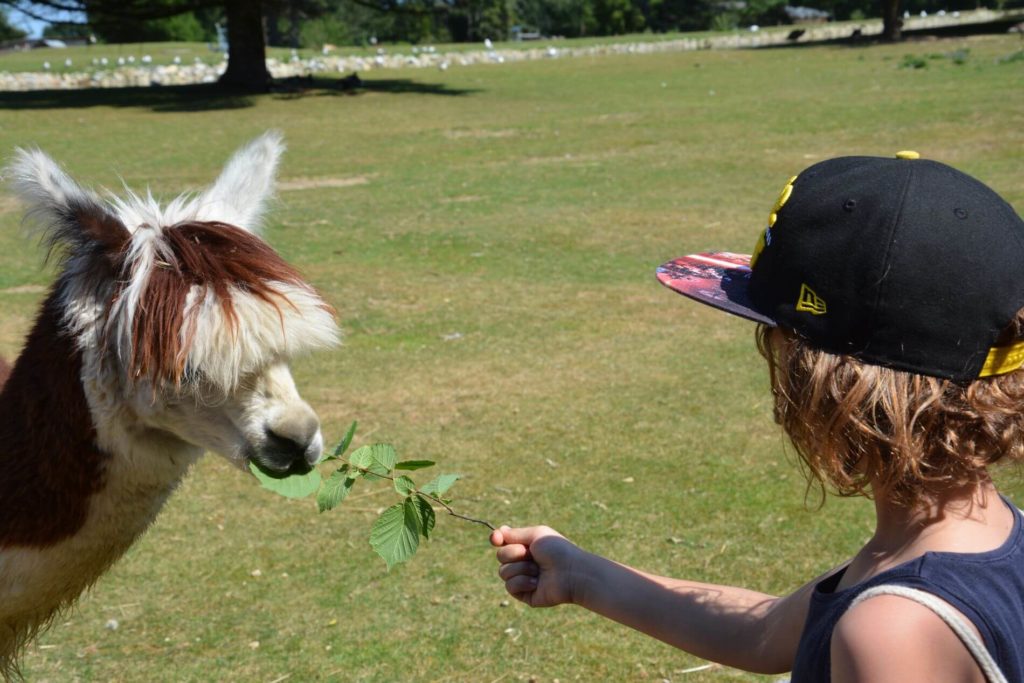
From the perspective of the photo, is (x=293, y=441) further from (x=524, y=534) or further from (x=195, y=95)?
(x=195, y=95)

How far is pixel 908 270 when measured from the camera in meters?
1.32

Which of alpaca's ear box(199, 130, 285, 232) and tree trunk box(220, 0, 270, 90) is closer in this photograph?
alpaca's ear box(199, 130, 285, 232)

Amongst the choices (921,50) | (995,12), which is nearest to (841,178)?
(921,50)

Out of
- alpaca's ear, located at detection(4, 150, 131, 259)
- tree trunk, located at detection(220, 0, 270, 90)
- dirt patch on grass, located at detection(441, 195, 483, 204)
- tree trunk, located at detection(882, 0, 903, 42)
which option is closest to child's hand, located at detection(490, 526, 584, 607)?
alpaca's ear, located at detection(4, 150, 131, 259)

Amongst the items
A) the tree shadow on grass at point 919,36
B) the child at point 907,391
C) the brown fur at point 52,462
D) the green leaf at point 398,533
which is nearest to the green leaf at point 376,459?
the green leaf at point 398,533

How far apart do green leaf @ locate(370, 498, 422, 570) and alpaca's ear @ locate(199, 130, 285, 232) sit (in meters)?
0.93

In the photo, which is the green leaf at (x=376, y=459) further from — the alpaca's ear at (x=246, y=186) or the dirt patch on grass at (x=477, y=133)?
the dirt patch on grass at (x=477, y=133)

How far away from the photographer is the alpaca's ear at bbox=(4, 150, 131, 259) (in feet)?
7.61

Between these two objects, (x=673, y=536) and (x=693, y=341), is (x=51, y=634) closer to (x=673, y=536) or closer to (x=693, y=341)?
(x=673, y=536)

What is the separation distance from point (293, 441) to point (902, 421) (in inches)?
49.6

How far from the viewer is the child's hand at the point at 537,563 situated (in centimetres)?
196

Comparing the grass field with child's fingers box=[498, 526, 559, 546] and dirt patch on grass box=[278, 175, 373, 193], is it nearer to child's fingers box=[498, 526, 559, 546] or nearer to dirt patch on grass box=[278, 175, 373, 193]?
dirt patch on grass box=[278, 175, 373, 193]

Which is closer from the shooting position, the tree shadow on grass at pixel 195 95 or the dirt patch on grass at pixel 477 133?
the dirt patch on grass at pixel 477 133

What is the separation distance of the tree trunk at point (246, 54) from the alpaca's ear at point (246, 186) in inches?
945
